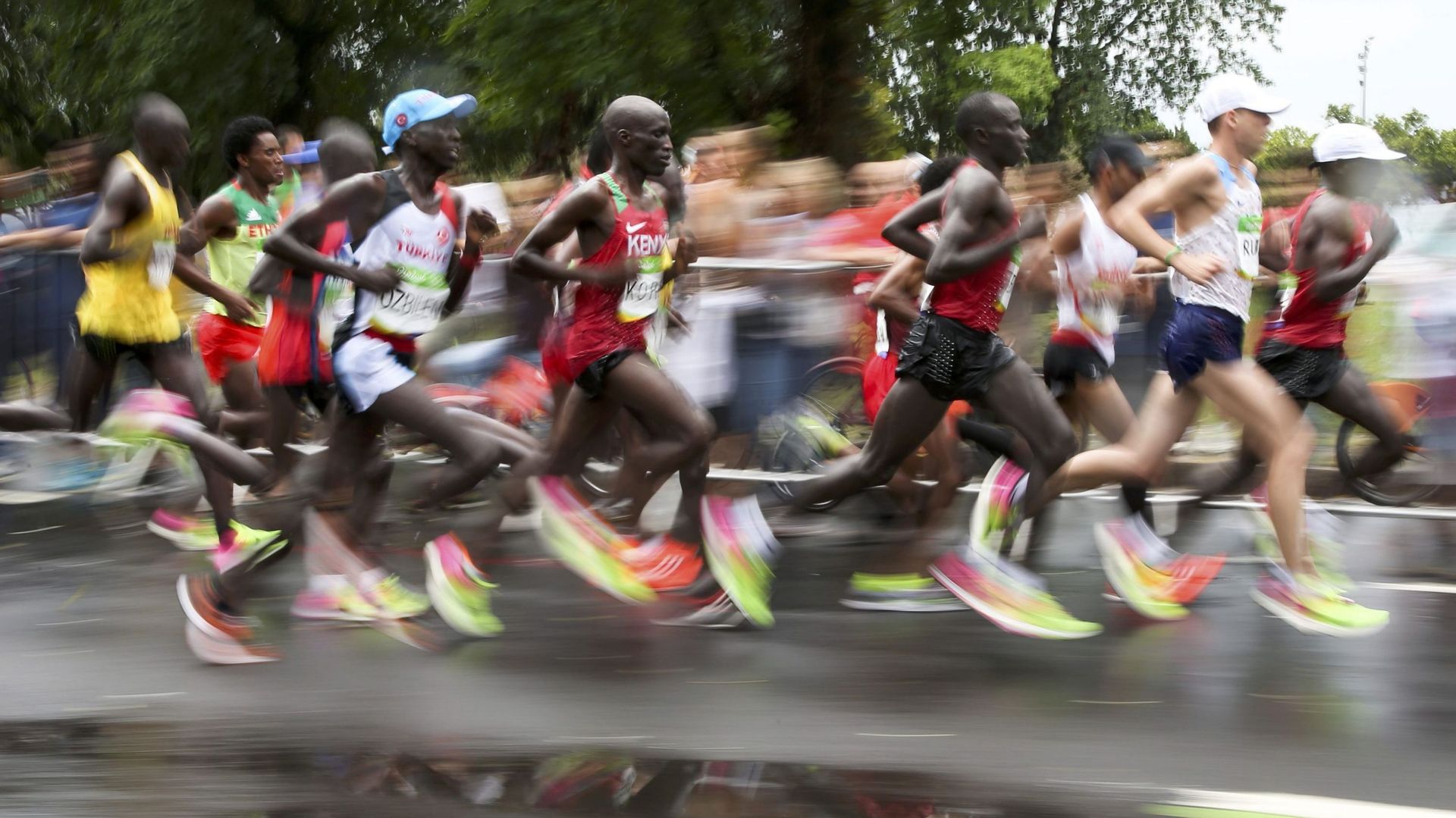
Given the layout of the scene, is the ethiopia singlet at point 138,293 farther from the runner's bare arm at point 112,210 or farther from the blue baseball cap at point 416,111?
the blue baseball cap at point 416,111

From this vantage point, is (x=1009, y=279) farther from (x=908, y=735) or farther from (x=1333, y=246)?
(x=908, y=735)

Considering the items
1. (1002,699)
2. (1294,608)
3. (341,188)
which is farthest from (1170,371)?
(341,188)

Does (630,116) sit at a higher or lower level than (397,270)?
higher

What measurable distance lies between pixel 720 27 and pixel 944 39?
8.54 feet

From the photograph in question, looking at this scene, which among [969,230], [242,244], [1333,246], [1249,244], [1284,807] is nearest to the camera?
[1284,807]

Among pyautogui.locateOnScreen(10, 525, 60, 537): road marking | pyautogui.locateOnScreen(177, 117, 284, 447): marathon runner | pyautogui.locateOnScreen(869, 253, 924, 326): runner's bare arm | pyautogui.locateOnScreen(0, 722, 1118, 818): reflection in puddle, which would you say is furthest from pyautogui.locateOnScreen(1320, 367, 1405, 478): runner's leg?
pyautogui.locateOnScreen(10, 525, 60, 537): road marking

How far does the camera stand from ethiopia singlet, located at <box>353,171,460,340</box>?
5750 mm

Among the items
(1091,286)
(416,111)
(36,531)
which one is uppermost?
(416,111)

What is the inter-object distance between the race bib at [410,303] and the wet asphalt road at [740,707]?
1116 mm

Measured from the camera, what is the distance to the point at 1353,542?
26.0 ft

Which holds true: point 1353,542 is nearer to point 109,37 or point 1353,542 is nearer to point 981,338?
point 981,338

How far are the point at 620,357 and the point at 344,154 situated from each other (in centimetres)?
133

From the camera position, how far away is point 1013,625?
593 centimetres

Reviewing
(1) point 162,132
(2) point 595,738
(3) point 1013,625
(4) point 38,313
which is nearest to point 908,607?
(3) point 1013,625
